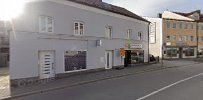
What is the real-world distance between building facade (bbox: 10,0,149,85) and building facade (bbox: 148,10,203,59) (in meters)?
30.0

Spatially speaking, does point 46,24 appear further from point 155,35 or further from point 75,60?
point 155,35

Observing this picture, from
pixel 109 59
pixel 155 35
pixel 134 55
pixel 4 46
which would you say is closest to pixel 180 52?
pixel 155 35

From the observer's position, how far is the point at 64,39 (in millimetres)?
24750

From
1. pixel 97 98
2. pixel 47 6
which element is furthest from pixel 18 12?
pixel 97 98

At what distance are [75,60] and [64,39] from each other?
2320 millimetres

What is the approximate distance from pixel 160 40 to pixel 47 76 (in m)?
43.9

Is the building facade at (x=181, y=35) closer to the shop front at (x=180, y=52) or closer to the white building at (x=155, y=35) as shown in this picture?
the shop front at (x=180, y=52)

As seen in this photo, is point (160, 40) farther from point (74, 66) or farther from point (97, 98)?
point (97, 98)

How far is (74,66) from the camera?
86.0 feet

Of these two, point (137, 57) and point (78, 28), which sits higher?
point (78, 28)

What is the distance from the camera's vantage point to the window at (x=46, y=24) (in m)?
22.1

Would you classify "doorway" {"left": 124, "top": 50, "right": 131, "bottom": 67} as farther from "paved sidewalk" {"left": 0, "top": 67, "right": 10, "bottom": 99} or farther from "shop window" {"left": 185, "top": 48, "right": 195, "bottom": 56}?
"shop window" {"left": 185, "top": 48, "right": 195, "bottom": 56}

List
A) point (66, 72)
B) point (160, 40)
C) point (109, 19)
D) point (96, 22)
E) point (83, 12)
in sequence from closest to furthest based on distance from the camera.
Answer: point (66, 72)
point (83, 12)
point (96, 22)
point (109, 19)
point (160, 40)

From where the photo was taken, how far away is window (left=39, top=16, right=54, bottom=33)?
2209 centimetres
